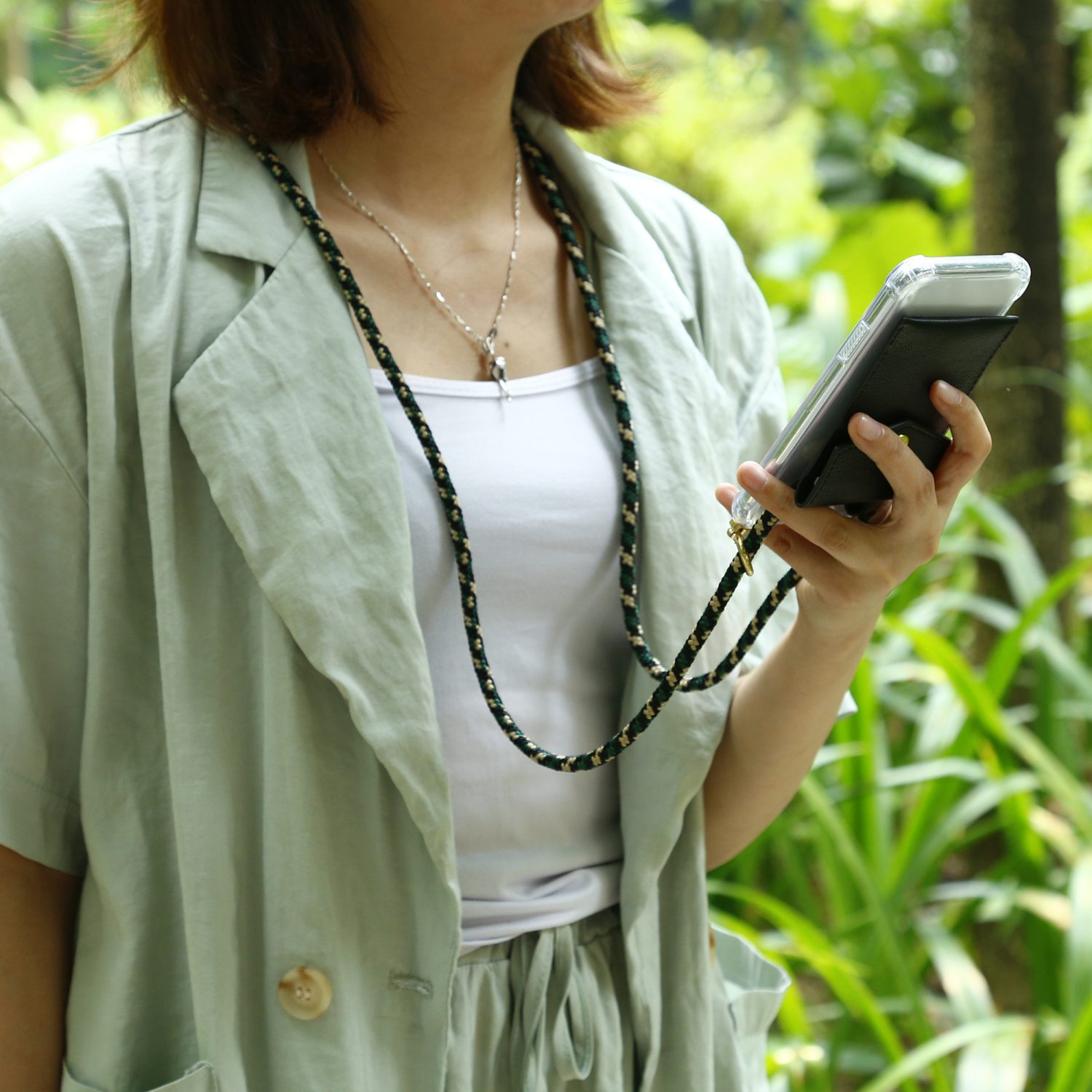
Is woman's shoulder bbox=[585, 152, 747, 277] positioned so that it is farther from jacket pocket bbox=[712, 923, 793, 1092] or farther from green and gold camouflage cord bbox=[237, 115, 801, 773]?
jacket pocket bbox=[712, 923, 793, 1092]

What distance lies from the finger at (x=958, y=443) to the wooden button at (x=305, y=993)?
1.72 ft

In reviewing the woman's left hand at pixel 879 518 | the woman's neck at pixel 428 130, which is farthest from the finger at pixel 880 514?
the woman's neck at pixel 428 130

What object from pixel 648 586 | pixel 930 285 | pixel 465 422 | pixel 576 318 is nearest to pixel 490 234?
pixel 576 318

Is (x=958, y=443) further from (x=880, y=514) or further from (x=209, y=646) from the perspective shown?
(x=209, y=646)

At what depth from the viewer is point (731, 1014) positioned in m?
1.05

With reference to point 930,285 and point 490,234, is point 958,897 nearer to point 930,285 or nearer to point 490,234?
point 490,234

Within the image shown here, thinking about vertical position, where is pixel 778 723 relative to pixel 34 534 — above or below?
below

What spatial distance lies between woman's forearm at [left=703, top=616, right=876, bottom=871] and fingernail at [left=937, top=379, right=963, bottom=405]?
242mm

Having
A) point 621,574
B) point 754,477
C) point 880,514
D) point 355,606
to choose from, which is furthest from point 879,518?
point 355,606

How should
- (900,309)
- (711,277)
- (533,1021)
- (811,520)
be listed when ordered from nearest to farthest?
(900,309) → (811,520) → (533,1021) → (711,277)

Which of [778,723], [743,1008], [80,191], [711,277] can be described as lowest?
[743,1008]

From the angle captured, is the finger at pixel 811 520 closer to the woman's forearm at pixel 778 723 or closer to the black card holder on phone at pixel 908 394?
the black card holder on phone at pixel 908 394

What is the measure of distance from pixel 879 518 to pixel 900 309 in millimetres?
183

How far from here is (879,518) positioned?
794 millimetres
